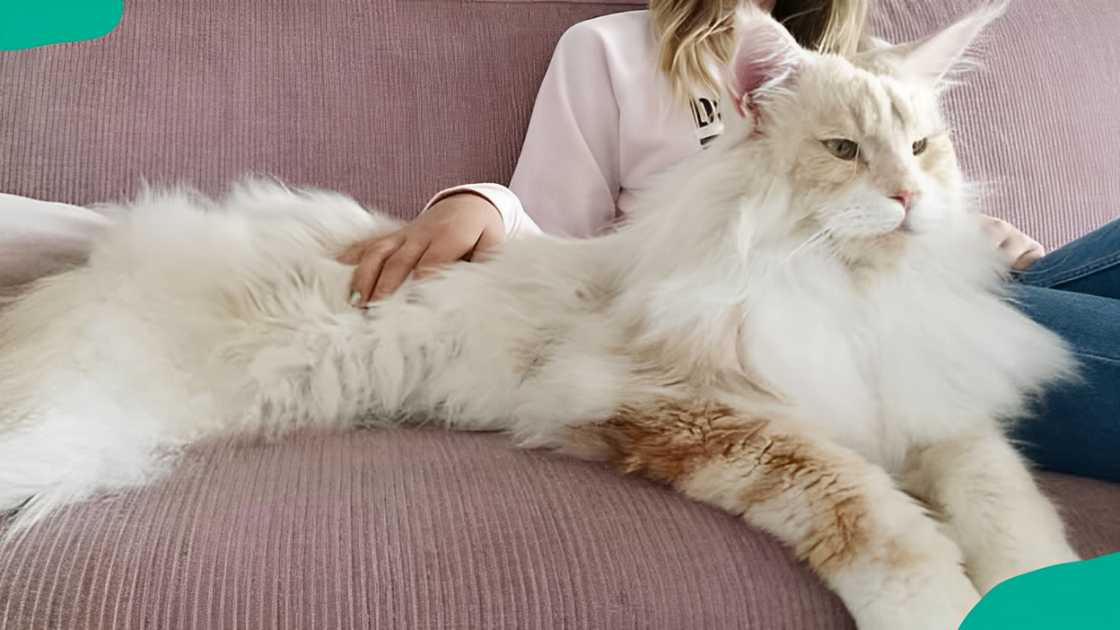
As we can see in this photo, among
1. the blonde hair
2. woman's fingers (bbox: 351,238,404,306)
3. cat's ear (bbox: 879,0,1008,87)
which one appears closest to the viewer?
cat's ear (bbox: 879,0,1008,87)

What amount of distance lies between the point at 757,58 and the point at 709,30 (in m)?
0.58

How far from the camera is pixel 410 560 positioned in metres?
0.84

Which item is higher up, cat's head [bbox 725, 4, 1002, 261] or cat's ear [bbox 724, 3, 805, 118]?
cat's ear [bbox 724, 3, 805, 118]

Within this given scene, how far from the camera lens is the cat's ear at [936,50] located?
3.70 feet

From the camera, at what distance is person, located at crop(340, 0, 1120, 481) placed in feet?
4.21

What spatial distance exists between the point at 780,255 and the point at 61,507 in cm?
77

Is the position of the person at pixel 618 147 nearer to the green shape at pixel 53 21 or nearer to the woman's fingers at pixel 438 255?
the woman's fingers at pixel 438 255

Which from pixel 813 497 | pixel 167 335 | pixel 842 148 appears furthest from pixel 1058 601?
pixel 167 335

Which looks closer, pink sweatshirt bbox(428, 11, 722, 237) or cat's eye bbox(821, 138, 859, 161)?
cat's eye bbox(821, 138, 859, 161)

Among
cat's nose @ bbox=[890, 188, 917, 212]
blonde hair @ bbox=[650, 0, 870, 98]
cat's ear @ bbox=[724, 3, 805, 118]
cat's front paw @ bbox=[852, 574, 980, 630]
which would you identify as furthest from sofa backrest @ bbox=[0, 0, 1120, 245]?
cat's front paw @ bbox=[852, 574, 980, 630]

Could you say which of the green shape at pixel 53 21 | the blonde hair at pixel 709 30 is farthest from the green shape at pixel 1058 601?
the green shape at pixel 53 21

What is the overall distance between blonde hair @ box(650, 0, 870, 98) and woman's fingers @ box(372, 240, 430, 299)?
1.93ft

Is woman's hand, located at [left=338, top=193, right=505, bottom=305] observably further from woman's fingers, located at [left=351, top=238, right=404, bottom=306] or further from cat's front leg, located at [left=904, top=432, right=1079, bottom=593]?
cat's front leg, located at [left=904, top=432, right=1079, bottom=593]

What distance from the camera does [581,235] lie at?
1805mm
